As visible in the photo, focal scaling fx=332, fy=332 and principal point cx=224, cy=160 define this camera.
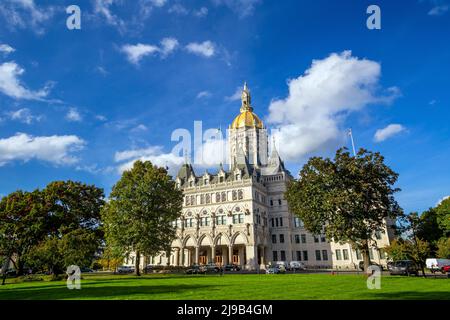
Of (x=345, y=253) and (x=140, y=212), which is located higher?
(x=140, y=212)

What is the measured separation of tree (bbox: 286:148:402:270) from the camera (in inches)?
1485

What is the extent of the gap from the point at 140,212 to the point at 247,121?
198ft

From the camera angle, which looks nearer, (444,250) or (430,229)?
(444,250)

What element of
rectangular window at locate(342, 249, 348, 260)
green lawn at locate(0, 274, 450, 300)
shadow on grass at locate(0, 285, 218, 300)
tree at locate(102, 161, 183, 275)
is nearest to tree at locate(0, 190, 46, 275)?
tree at locate(102, 161, 183, 275)

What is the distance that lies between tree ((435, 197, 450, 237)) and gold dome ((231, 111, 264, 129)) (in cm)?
5022

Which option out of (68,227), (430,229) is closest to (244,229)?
(68,227)

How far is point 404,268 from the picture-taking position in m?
38.1

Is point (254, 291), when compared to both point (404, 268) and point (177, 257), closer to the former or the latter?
point (404, 268)

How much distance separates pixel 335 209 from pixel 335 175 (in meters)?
3.97

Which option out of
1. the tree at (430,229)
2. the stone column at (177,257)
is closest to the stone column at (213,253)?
the stone column at (177,257)

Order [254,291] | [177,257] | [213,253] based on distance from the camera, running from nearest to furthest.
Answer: [254,291] < [213,253] < [177,257]

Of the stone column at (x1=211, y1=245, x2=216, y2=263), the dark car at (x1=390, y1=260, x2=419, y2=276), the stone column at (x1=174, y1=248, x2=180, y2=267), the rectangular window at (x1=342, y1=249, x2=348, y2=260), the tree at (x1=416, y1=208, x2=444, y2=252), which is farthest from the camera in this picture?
the stone column at (x1=174, y1=248, x2=180, y2=267)

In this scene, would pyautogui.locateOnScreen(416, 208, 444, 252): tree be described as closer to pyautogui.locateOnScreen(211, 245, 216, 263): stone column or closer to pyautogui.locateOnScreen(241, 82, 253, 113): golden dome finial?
pyautogui.locateOnScreen(211, 245, 216, 263): stone column
